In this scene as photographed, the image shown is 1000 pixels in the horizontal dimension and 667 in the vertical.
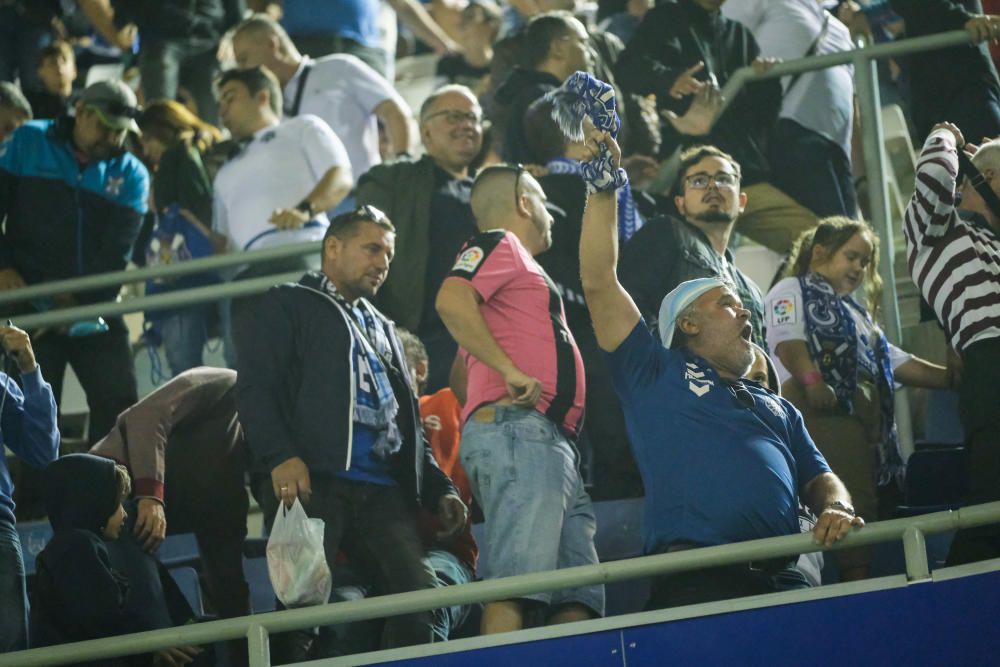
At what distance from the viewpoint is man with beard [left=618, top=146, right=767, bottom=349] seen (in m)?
6.05

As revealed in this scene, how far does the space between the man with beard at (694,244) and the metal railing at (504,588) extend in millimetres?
1118

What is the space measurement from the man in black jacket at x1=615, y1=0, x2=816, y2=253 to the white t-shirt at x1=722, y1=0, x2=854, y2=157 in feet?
0.37

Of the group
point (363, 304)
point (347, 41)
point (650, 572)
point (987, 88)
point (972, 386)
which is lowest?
point (650, 572)

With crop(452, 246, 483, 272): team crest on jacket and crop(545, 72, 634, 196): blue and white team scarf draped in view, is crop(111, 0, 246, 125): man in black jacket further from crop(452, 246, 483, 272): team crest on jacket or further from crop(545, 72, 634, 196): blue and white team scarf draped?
crop(545, 72, 634, 196): blue and white team scarf draped

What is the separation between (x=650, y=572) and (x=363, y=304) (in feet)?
4.97

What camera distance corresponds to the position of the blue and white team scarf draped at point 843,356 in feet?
19.8

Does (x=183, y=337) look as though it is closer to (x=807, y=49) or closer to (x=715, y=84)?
(x=715, y=84)

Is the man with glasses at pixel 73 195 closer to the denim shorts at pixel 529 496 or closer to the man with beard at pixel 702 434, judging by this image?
the denim shorts at pixel 529 496

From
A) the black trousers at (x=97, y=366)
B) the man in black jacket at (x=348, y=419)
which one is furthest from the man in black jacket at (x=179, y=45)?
the man in black jacket at (x=348, y=419)

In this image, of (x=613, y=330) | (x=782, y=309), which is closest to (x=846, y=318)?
(x=782, y=309)

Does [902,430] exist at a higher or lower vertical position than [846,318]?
lower

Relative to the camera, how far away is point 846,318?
6.12m

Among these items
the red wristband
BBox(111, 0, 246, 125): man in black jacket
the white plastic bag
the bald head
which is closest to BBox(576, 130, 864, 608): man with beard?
the red wristband

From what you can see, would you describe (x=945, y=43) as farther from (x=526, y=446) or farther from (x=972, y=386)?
(x=526, y=446)
